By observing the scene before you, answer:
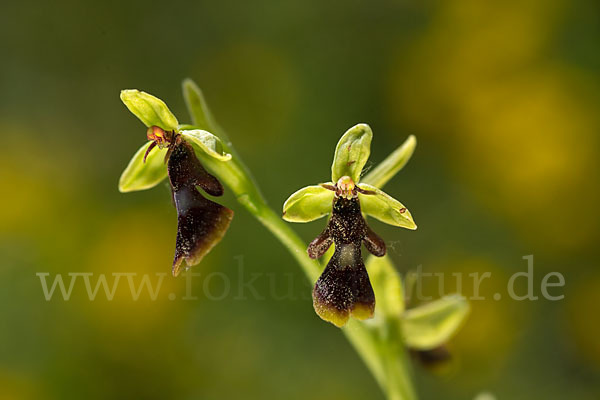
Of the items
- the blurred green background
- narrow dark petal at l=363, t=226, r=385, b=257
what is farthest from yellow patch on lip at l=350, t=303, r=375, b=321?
the blurred green background

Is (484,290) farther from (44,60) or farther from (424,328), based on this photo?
(44,60)

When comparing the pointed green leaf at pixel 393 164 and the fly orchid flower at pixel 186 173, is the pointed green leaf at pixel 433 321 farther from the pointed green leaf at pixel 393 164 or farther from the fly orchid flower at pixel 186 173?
Result: the fly orchid flower at pixel 186 173

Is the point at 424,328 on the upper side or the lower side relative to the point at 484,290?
lower

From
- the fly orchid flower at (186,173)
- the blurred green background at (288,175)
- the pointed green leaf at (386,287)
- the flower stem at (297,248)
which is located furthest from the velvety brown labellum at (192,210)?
the blurred green background at (288,175)

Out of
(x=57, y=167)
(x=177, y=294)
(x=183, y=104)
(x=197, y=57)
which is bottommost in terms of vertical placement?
(x=177, y=294)

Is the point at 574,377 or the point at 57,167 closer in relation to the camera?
the point at 574,377

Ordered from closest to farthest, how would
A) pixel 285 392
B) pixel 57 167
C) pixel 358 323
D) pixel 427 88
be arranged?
pixel 358 323
pixel 285 392
pixel 57 167
pixel 427 88

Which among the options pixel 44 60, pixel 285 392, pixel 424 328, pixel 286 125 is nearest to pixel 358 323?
pixel 424 328
